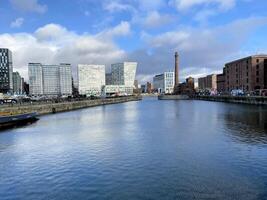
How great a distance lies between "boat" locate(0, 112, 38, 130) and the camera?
56719mm

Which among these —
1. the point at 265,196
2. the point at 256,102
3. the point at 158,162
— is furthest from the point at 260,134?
the point at 256,102

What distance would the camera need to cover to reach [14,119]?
199 ft

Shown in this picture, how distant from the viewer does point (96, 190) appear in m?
19.9

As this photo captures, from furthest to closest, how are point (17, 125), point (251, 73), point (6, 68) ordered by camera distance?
point (6, 68) < point (251, 73) < point (17, 125)

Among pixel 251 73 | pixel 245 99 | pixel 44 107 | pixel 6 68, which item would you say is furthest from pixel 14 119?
pixel 6 68

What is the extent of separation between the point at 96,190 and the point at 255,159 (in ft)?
49.8

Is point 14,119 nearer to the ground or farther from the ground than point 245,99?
nearer to the ground

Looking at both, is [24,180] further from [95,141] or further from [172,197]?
[95,141]

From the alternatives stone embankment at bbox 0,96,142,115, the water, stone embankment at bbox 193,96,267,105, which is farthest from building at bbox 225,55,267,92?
Result: the water

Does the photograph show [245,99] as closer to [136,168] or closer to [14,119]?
[14,119]

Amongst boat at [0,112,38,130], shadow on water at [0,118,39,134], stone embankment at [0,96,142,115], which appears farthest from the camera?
stone embankment at [0,96,142,115]

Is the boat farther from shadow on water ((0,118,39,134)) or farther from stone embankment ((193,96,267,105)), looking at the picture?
stone embankment ((193,96,267,105))

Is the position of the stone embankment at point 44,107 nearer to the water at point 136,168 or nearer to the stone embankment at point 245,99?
the water at point 136,168

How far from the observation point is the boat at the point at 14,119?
56.7 meters
